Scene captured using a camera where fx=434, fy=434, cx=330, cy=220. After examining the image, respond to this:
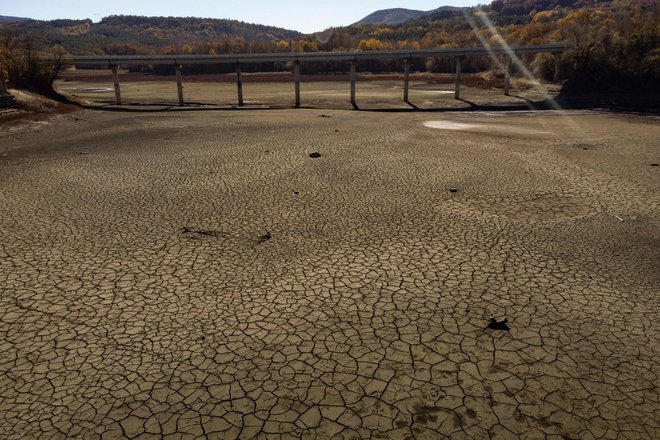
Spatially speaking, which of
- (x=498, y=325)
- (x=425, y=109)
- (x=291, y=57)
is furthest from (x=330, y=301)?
(x=291, y=57)

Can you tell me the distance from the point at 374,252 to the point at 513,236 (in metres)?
2.83

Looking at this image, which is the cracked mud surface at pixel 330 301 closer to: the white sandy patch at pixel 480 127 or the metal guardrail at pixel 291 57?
the white sandy patch at pixel 480 127

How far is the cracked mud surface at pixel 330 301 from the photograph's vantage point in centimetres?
425

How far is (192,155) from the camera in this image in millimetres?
15180

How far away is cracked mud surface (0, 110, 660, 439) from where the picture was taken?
425 cm

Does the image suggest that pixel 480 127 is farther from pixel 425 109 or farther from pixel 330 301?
pixel 330 301

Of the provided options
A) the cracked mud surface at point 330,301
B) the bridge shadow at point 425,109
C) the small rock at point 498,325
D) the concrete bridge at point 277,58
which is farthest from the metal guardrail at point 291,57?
the small rock at point 498,325

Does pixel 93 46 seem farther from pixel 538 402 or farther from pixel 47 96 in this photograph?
pixel 538 402

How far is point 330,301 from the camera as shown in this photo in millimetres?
6215

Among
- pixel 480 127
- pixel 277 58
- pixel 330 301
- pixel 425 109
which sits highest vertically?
pixel 277 58

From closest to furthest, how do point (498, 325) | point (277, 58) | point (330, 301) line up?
point (498, 325) → point (330, 301) → point (277, 58)

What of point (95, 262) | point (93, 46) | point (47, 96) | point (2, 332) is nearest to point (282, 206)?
point (95, 262)

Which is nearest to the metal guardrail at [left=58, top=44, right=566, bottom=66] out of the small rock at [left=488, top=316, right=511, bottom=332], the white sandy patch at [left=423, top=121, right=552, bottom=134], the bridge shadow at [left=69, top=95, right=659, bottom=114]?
the bridge shadow at [left=69, top=95, right=659, bottom=114]

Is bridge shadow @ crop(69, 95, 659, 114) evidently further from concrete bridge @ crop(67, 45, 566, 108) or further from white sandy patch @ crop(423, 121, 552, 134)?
white sandy patch @ crop(423, 121, 552, 134)
